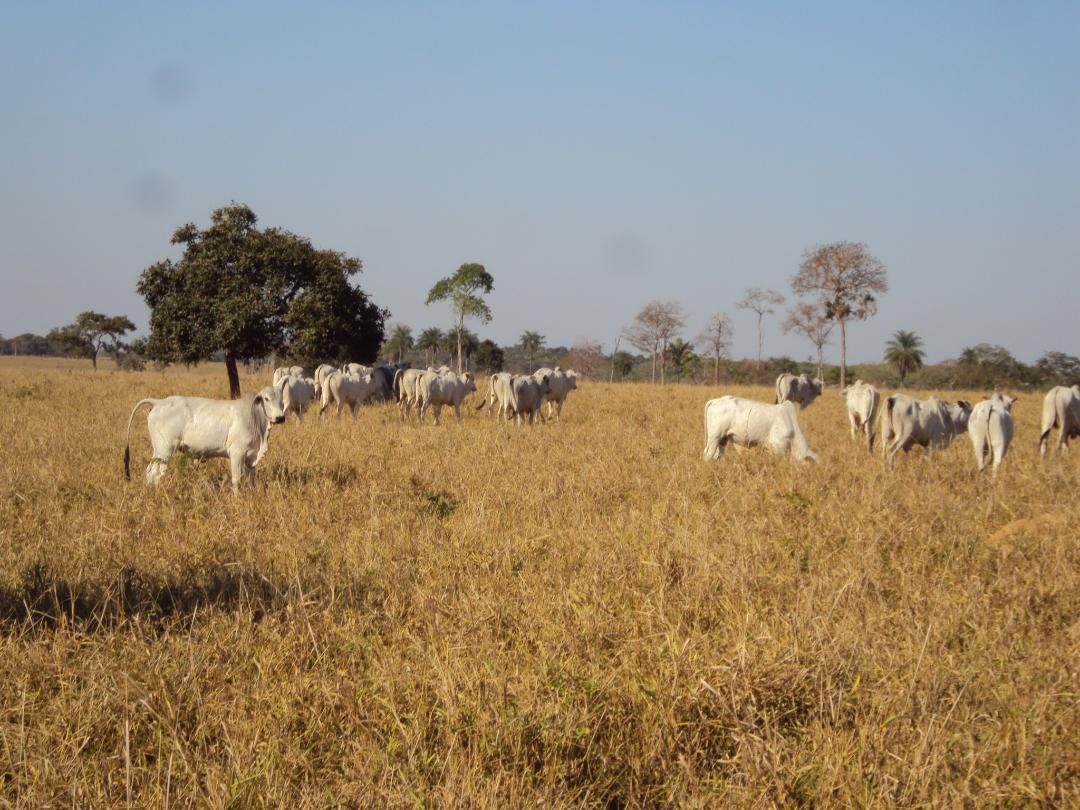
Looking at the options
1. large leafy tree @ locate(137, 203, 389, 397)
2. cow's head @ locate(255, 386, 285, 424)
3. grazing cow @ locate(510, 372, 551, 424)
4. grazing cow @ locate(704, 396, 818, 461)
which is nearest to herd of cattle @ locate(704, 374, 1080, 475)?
grazing cow @ locate(704, 396, 818, 461)

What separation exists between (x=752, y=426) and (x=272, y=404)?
20.9 ft

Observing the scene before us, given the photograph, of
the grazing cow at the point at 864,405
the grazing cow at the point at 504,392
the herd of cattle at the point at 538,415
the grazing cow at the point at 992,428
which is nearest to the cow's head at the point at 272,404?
the herd of cattle at the point at 538,415

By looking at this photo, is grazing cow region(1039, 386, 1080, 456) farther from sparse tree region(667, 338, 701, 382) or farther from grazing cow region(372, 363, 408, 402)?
sparse tree region(667, 338, 701, 382)

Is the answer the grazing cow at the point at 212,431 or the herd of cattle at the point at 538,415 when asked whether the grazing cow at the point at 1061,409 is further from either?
the grazing cow at the point at 212,431

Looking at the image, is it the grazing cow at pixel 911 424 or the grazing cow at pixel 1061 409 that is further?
the grazing cow at pixel 1061 409

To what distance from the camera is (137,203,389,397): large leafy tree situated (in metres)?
28.9

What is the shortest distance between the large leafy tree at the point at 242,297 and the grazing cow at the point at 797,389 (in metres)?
14.0

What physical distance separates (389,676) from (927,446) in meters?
11.5

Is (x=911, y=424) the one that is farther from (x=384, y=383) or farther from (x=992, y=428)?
(x=384, y=383)

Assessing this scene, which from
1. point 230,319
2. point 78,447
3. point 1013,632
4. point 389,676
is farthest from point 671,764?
point 230,319

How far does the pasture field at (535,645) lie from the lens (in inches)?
140

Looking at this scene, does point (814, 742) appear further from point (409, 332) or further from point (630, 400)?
point (409, 332)

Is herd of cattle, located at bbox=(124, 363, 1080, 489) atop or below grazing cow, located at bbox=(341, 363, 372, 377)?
below

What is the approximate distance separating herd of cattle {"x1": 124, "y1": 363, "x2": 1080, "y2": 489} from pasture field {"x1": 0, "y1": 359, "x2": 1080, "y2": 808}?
584 mm
